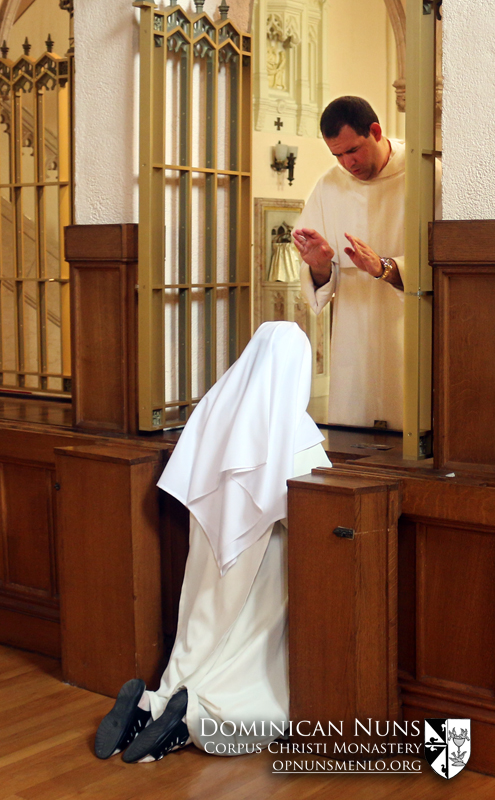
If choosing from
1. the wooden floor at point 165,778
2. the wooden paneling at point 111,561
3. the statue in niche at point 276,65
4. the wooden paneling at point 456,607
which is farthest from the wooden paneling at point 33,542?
the statue in niche at point 276,65

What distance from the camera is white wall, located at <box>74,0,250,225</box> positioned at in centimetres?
455

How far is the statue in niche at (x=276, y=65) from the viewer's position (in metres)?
8.51

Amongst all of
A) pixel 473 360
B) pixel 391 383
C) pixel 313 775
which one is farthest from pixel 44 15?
pixel 313 775

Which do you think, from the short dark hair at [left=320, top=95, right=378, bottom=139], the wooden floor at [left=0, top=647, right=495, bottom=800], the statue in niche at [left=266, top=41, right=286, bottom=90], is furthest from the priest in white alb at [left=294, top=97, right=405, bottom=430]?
the statue in niche at [left=266, top=41, right=286, bottom=90]

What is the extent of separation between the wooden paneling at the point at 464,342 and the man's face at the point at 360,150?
4.19ft

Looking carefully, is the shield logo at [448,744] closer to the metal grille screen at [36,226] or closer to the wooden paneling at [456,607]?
the wooden paneling at [456,607]

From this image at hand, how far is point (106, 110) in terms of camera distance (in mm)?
4648

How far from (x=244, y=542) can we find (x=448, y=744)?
1041 millimetres

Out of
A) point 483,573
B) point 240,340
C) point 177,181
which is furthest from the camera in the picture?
point 240,340

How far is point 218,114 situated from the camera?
4906 millimetres

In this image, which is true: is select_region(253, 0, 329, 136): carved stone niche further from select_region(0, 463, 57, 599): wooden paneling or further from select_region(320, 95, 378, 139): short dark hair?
select_region(0, 463, 57, 599): wooden paneling

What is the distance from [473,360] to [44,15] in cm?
781

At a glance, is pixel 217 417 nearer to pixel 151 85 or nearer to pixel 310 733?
pixel 310 733

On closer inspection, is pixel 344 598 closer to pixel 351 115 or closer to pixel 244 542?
pixel 244 542
